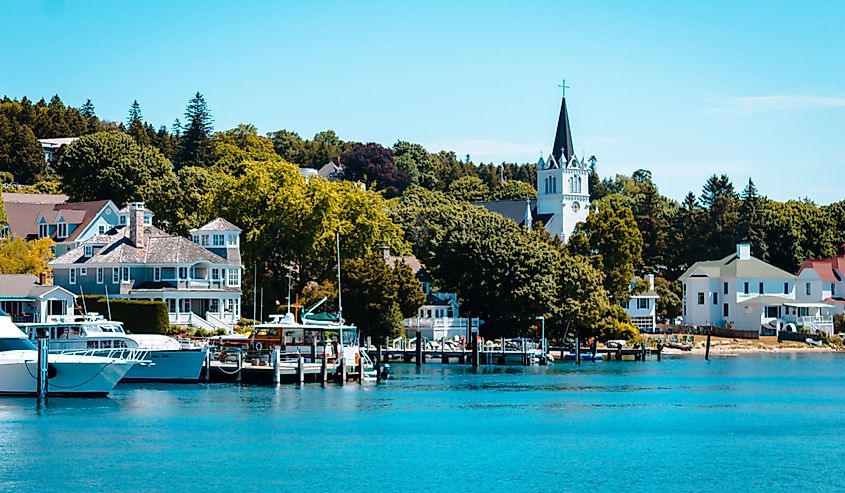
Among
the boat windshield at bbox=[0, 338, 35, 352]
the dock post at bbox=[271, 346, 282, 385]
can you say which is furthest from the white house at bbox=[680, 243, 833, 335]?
the boat windshield at bbox=[0, 338, 35, 352]

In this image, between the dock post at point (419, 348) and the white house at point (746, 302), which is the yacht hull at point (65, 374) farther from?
the white house at point (746, 302)

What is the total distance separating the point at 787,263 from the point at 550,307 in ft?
184

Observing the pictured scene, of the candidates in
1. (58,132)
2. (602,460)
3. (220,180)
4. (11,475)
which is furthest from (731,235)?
(11,475)

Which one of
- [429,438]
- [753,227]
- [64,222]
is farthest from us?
[753,227]

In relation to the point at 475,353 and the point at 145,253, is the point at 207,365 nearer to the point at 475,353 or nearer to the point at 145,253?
the point at 145,253

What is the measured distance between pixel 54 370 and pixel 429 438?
19.7 m

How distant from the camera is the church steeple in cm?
16538

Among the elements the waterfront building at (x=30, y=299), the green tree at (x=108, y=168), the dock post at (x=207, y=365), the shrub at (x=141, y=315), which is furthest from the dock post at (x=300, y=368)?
the green tree at (x=108, y=168)

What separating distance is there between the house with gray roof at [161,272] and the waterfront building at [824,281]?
63.1 meters

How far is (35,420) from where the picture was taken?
58531 mm

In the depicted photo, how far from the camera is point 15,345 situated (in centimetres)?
6662

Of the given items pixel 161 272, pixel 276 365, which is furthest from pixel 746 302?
pixel 276 365

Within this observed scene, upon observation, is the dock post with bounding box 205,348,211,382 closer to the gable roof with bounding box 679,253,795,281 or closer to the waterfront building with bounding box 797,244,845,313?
the gable roof with bounding box 679,253,795,281

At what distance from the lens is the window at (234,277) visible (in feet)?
322
